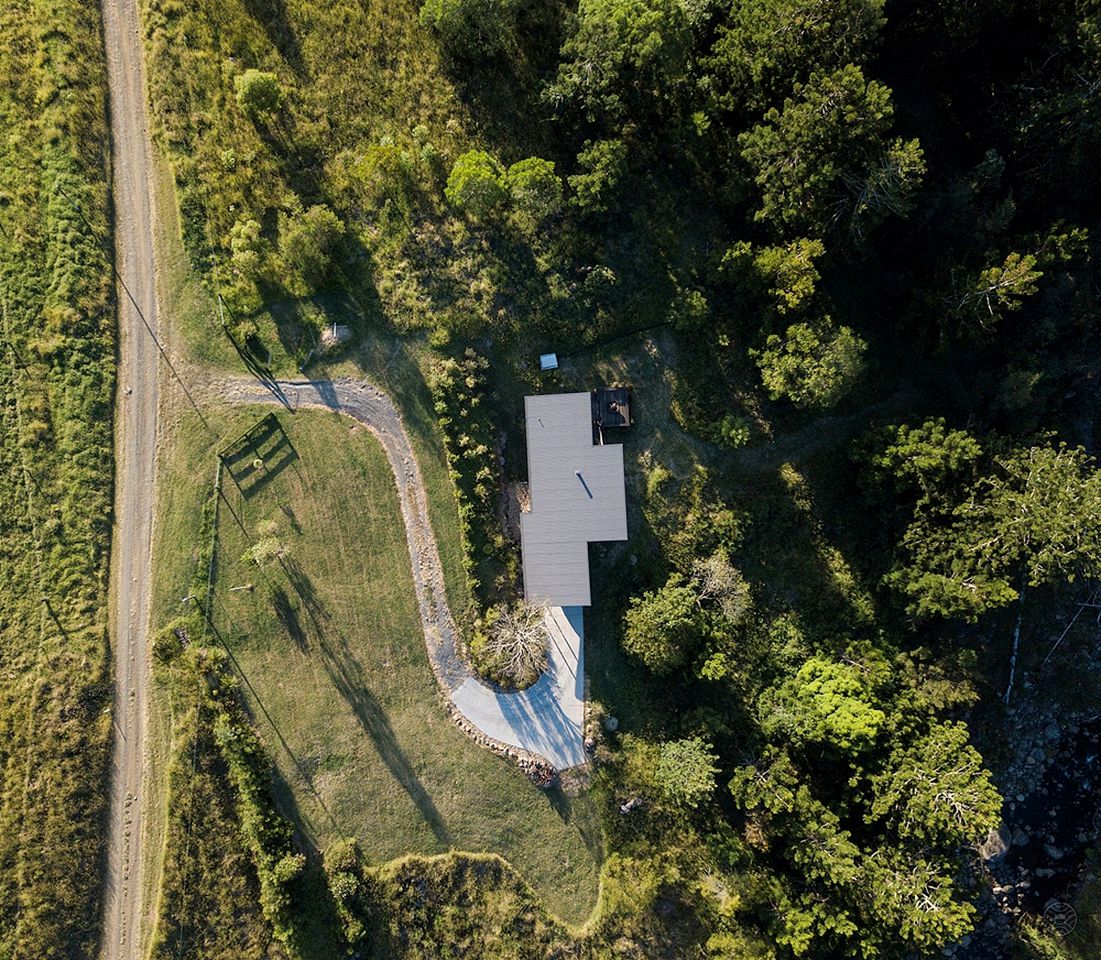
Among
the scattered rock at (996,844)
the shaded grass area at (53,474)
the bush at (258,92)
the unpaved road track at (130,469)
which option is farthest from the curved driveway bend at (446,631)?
the scattered rock at (996,844)

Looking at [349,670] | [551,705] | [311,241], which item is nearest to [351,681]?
[349,670]

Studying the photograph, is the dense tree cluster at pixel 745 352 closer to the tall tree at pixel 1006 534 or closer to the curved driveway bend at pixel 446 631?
the tall tree at pixel 1006 534

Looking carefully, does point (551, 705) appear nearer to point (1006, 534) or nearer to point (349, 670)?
point (349, 670)

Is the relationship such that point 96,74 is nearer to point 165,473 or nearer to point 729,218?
point 165,473

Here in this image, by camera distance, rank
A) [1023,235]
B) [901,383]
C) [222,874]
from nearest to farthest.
Answer: [1023,235], [222,874], [901,383]

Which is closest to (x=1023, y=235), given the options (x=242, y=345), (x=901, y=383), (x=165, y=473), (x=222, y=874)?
(x=901, y=383)

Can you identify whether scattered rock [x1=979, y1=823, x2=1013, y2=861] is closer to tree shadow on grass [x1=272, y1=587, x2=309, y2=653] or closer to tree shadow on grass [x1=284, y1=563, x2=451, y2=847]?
tree shadow on grass [x1=284, y1=563, x2=451, y2=847]

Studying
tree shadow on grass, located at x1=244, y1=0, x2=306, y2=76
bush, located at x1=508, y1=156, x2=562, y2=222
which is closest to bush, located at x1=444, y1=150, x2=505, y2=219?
bush, located at x1=508, y1=156, x2=562, y2=222
